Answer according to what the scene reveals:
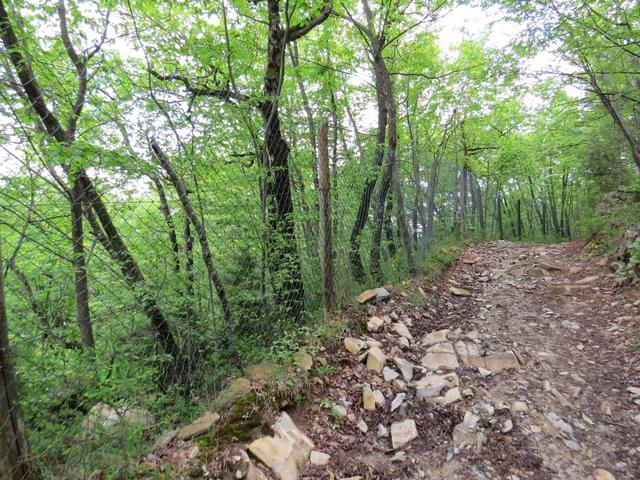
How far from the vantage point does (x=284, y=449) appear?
2010 millimetres

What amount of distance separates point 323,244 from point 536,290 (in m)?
4.33

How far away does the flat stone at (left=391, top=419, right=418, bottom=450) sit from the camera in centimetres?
221

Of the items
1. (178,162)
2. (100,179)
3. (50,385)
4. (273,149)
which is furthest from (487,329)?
(100,179)

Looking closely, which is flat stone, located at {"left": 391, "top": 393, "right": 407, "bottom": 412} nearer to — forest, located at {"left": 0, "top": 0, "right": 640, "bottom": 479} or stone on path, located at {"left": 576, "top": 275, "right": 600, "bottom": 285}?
forest, located at {"left": 0, "top": 0, "right": 640, "bottom": 479}

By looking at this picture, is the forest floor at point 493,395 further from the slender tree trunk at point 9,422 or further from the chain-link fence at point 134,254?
the slender tree trunk at point 9,422

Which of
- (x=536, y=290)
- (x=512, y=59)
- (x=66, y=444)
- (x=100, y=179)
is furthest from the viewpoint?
(x=512, y=59)

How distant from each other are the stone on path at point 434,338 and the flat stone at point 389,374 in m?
0.80

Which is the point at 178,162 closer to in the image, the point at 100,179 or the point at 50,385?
the point at 100,179

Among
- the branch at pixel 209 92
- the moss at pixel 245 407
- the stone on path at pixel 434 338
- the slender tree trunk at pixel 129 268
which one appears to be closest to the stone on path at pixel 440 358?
the stone on path at pixel 434 338

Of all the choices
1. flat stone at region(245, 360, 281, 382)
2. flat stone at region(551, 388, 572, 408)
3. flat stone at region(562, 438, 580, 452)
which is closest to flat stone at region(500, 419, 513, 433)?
flat stone at region(562, 438, 580, 452)

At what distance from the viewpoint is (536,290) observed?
545 cm

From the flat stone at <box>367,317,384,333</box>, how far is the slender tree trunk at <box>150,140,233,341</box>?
1.55m

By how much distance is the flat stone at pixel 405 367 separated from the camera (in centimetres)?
294

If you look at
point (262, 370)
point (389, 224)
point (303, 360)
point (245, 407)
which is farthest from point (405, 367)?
point (389, 224)
